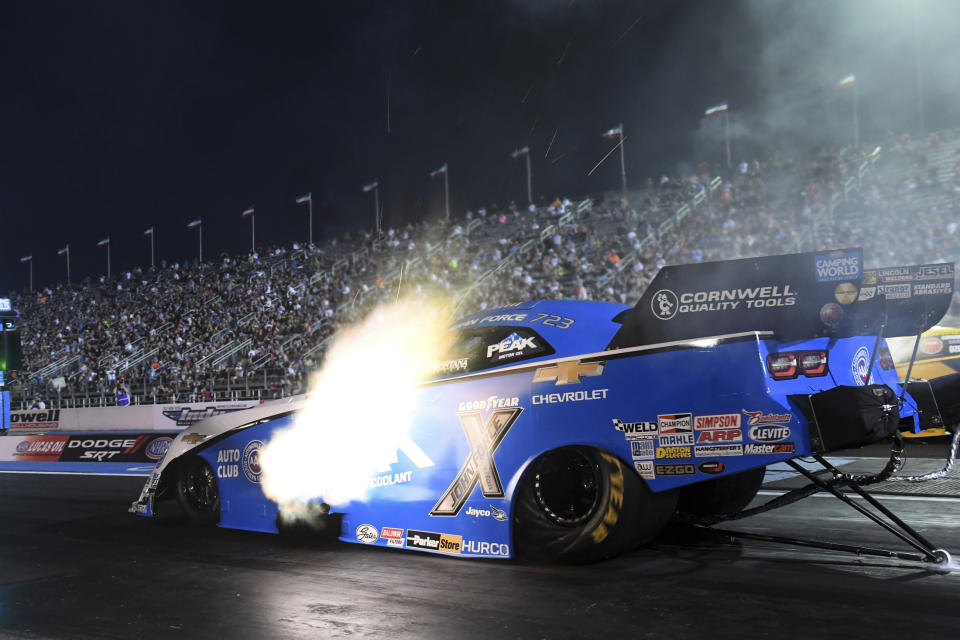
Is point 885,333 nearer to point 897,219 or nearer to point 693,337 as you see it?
point 693,337

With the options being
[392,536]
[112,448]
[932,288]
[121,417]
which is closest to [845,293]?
[932,288]

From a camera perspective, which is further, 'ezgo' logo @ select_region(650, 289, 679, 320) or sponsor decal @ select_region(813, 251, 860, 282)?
'ezgo' logo @ select_region(650, 289, 679, 320)

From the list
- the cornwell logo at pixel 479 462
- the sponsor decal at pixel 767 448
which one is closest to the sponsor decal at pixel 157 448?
the cornwell logo at pixel 479 462

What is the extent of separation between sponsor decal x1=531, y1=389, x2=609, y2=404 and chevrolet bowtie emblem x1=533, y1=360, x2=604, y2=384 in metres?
0.08

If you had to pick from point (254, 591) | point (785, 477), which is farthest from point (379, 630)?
point (785, 477)

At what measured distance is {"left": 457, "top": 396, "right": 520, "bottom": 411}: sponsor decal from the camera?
5.37 meters

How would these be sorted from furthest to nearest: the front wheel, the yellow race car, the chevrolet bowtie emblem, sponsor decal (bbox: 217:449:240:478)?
1. the yellow race car
2. the front wheel
3. sponsor decal (bbox: 217:449:240:478)
4. the chevrolet bowtie emblem

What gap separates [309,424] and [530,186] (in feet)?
94.7

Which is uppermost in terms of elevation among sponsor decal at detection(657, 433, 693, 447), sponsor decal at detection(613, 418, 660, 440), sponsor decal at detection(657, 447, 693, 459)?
sponsor decal at detection(613, 418, 660, 440)

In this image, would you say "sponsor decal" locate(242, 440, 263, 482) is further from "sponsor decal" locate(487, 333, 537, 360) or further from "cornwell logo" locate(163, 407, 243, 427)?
"cornwell logo" locate(163, 407, 243, 427)

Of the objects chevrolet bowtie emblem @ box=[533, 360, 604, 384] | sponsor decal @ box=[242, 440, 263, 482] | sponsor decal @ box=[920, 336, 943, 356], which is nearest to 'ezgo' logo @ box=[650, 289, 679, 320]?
chevrolet bowtie emblem @ box=[533, 360, 604, 384]

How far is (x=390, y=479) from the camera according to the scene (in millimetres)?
5941

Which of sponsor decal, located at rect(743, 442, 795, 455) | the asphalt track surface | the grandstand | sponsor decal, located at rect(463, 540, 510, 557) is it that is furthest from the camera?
the grandstand

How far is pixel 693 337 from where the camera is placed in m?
4.82
